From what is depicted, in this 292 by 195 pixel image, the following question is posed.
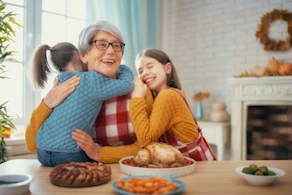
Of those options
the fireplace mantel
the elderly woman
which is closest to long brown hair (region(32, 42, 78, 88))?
the elderly woman

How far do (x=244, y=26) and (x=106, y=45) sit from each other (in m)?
3.39

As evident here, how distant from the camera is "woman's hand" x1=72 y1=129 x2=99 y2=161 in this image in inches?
61.7

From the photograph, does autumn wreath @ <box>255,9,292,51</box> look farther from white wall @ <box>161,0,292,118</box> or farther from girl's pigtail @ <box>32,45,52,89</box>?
girl's pigtail @ <box>32,45,52,89</box>

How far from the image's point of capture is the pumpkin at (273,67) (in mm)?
4164

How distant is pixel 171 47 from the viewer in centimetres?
554

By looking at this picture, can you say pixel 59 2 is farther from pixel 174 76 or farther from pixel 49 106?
pixel 49 106

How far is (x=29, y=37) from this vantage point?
12.7 feet

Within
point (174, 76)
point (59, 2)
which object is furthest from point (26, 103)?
point (174, 76)

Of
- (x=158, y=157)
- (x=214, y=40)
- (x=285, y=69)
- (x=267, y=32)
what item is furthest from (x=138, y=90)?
(x=214, y=40)

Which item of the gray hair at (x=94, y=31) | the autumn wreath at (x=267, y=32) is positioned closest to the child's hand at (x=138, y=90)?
the gray hair at (x=94, y=31)

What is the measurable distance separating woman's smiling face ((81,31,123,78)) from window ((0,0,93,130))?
2.08m

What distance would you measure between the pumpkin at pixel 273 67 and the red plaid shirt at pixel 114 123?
2921 mm

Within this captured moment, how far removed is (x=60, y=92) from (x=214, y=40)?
376 centimetres

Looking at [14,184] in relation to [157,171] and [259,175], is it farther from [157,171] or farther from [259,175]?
[259,175]
